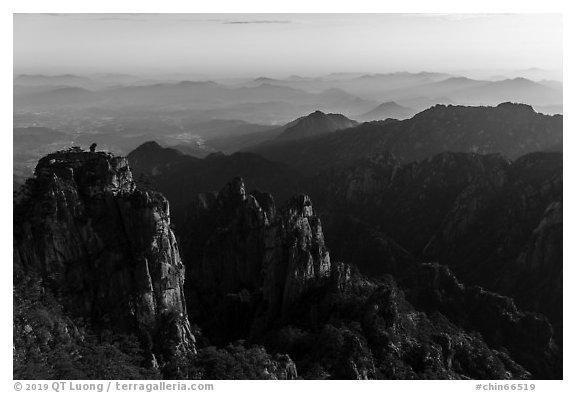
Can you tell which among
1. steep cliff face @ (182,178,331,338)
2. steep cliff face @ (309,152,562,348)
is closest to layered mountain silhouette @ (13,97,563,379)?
steep cliff face @ (182,178,331,338)

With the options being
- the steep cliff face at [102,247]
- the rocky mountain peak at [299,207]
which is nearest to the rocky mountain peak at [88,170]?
the steep cliff face at [102,247]

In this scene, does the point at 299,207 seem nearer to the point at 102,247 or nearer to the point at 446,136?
the point at 102,247

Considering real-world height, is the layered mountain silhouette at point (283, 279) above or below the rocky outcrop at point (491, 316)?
above

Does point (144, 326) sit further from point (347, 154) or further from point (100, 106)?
point (347, 154)

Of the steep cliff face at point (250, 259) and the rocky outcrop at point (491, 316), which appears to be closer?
the steep cliff face at point (250, 259)

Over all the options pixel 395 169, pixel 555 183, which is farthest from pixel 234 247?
pixel 395 169

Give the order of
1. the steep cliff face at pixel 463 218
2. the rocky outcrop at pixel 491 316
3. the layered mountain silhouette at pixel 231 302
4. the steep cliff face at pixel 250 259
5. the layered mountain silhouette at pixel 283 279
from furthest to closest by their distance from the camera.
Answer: the steep cliff face at pixel 463 218 → the rocky outcrop at pixel 491 316 → the steep cliff face at pixel 250 259 → the layered mountain silhouette at pixel 231 302 → the layered mountain silhouette at pixel 283 279

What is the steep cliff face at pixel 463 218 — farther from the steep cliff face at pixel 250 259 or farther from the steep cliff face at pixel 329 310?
the steep cliff face at pixel 250 259

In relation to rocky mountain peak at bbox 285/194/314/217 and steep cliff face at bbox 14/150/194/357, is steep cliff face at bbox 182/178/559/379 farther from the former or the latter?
steep cliff face at bbox 14/150/194/357

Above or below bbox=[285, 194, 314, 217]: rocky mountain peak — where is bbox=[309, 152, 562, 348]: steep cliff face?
below

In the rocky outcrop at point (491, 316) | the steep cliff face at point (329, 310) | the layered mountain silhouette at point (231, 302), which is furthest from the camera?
the rocky outcrop at point (491, 316)
